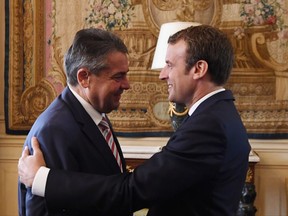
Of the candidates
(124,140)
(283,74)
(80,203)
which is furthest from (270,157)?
(80,203)

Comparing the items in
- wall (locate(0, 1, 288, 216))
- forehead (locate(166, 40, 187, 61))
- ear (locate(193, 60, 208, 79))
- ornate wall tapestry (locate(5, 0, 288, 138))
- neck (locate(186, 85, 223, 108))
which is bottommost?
wall (locate(0, 1, 288, 216))

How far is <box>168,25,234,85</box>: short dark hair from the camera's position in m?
1.53

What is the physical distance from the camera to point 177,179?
1376 mm

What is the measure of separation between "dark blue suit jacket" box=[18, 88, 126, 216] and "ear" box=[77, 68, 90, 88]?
0.06 metres

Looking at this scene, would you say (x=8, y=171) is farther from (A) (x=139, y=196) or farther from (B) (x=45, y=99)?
(A) (x=139, y=196)

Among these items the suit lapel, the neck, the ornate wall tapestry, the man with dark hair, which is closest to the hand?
the man with dark hair

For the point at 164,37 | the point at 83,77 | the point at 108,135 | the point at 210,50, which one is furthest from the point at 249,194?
the point at 83,77

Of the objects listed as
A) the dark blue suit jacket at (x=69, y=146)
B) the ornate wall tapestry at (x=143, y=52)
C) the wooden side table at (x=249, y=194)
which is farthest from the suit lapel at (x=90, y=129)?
the ornate wall tapestry at (x=143, y=52)

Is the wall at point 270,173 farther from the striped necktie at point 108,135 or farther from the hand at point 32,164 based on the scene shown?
the hand at point 32,164

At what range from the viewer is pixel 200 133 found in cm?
138

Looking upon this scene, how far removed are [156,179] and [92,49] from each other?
47cm

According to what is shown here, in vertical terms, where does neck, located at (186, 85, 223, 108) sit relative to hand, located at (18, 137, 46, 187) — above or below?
above

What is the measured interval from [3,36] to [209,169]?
9.21 ft

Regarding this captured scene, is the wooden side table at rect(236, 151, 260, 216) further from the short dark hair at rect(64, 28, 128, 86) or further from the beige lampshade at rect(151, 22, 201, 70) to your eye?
the short dark hair at rect(64, 28, 128, 86)
